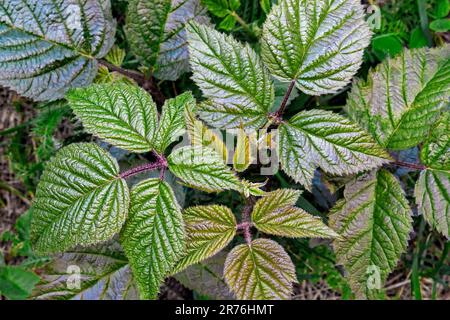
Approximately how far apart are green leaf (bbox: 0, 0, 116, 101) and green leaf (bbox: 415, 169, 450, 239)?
0.99 m

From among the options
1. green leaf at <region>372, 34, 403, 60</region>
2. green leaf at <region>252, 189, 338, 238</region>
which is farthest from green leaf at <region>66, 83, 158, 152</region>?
green leaf at <region>372, 34, 403, 60</region>

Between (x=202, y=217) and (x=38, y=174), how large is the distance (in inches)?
38.7

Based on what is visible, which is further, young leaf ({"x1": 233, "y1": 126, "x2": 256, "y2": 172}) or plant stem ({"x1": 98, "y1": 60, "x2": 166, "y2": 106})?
plant stem ({"x1": 98, "y1": 60, "x2": 166, "y2": 106})

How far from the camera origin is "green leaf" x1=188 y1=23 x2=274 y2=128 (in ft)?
4.36

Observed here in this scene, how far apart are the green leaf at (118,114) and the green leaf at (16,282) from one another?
0.89 metres

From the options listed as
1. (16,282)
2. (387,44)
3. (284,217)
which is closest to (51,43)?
(284,217)

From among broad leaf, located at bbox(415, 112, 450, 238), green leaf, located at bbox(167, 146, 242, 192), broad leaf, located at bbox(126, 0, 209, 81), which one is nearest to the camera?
green leaf, located at bbox(167, 146, 242, 192)

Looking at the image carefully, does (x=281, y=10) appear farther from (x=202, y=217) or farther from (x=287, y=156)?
(x=202, y=217)

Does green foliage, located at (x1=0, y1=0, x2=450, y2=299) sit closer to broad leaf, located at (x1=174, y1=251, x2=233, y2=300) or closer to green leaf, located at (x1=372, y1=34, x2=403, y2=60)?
broad leaf, located at (x1=174, y1=251, x2=233, y2=300)

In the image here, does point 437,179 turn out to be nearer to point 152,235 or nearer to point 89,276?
point 152,235

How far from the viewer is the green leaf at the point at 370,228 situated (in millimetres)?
1402

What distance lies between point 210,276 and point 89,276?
38 cm
